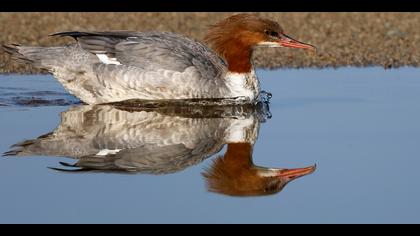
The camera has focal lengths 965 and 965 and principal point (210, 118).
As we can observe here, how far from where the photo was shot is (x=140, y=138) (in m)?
8.20

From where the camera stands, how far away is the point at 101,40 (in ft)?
32.4

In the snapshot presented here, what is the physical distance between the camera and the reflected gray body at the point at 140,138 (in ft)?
24.3

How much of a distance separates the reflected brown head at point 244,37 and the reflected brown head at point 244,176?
256 centimetres

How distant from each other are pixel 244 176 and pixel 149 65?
287 cm

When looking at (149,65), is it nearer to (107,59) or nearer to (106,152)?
(107,59)

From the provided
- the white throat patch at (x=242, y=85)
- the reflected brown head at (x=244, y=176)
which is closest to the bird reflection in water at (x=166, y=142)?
the reflected brown head at (x=244, y=176)

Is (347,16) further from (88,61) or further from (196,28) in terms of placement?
(88,61)

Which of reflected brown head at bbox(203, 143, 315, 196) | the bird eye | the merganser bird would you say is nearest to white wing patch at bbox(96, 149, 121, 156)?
reflected brown head at bbox(203, 143, 315, 196)

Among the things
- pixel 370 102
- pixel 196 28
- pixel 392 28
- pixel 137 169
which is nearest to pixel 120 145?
pixel 137 169

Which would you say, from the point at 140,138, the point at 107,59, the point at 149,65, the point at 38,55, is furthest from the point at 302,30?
the point at 140,138

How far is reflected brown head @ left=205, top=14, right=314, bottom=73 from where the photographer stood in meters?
9.97

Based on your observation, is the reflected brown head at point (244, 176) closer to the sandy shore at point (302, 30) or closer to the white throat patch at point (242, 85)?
the white throat patch at point (242, 85)

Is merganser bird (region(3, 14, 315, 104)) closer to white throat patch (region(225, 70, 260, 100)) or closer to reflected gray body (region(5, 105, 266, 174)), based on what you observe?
white throat patch (region(225, 70, 260, 100))

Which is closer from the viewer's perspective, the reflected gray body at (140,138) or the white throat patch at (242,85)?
the reflected gray body at (140,138)
